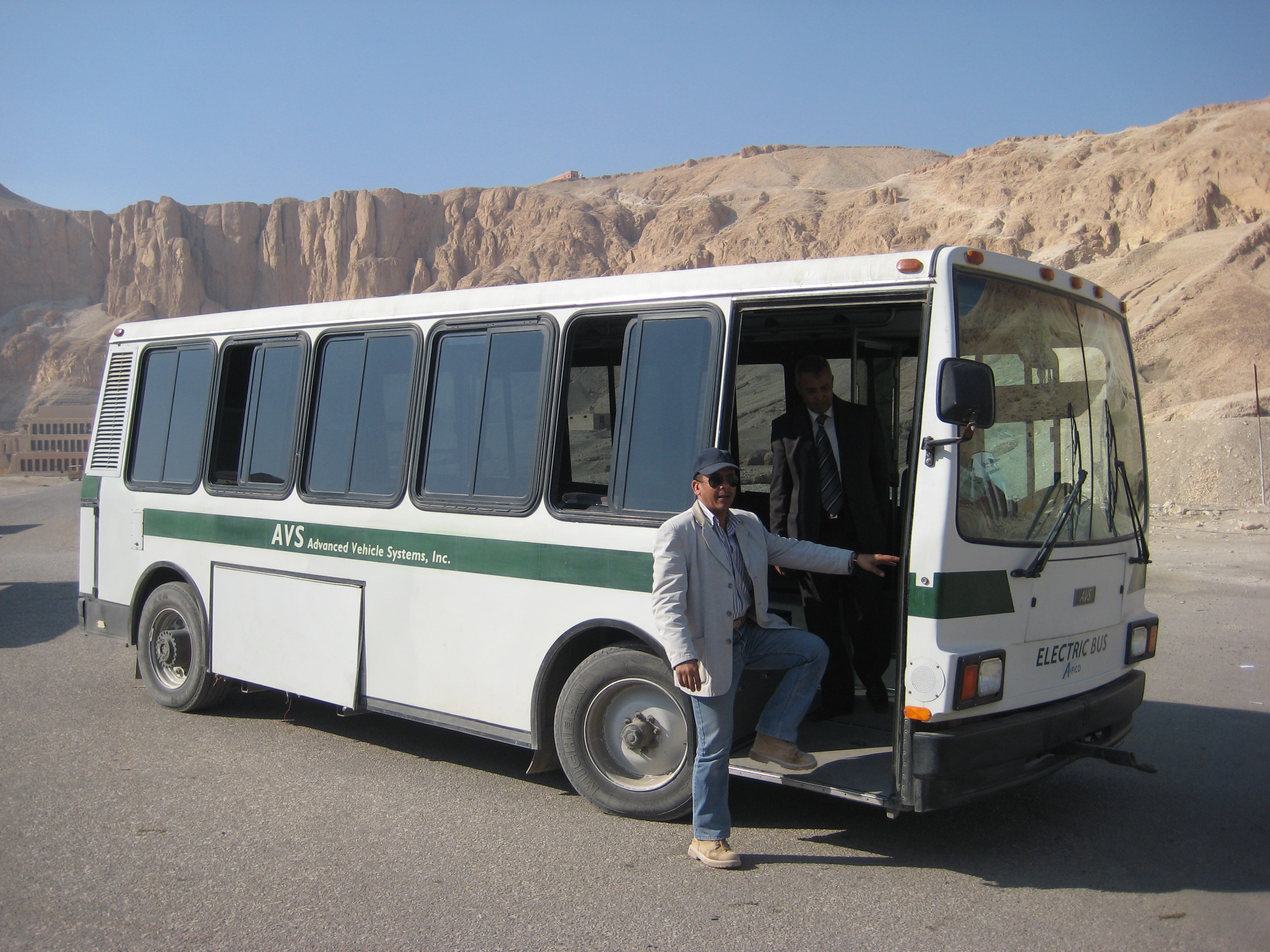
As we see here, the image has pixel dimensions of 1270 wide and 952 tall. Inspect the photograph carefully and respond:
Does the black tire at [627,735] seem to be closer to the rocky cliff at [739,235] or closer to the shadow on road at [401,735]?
the shadow on road at [401,735]

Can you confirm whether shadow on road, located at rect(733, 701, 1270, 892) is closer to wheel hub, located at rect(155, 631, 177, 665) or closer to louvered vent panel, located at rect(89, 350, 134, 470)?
wheel hub, located at rect(155, 631, 177, 665)

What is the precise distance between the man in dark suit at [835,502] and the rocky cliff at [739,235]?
3089cm

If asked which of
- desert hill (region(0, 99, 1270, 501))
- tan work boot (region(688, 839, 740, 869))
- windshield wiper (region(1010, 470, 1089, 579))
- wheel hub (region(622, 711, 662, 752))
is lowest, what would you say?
tan work boot (region(688, 839, 740, 869))

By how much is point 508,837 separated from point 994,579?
2.49 m

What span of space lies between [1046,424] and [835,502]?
1089 mm

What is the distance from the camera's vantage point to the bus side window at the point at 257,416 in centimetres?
666

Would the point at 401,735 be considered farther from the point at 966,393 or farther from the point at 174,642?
the point at 966,393

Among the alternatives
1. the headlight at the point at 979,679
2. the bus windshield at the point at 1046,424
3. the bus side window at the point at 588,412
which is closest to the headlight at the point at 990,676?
the headlight at the point at 979,679

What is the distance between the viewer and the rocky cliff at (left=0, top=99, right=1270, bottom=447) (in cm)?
4175

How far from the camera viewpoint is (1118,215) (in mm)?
58562

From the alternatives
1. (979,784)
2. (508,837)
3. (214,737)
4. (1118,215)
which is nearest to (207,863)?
(508,837)

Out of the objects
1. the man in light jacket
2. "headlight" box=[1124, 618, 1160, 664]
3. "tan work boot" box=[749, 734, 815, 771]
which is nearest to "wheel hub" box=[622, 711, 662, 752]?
the man in light jacket

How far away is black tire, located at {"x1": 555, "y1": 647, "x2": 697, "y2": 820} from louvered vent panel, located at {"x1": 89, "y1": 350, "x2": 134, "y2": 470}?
4.83 m

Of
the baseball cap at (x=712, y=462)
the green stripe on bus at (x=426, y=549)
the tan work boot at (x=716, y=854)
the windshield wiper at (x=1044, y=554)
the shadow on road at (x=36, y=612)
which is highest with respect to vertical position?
the baseball cap at (x=712, y=462)
